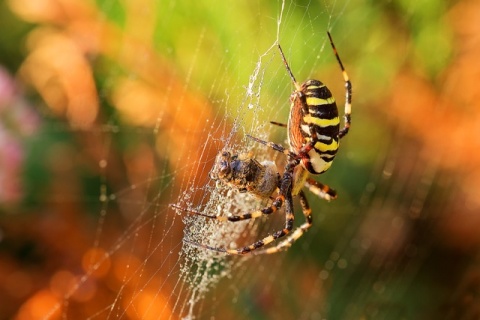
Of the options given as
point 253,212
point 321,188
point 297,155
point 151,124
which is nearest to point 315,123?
point 297,155

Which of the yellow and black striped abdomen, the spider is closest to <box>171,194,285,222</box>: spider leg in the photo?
the spider

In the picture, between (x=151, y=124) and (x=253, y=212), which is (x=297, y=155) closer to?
(x=253, y=212)

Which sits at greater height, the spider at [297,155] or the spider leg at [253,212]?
the spider at [297,155]

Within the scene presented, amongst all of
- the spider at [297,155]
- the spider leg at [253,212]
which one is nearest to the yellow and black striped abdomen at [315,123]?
the spider at [297,155]

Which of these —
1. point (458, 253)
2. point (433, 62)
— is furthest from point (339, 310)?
point (433, 62)

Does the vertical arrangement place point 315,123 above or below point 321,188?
above

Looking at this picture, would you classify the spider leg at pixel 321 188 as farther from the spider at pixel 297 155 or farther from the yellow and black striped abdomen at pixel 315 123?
the yellow and black striped abdomen at pixel 315 123
